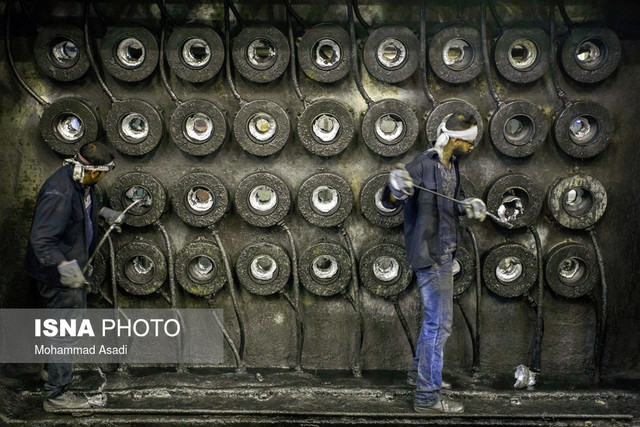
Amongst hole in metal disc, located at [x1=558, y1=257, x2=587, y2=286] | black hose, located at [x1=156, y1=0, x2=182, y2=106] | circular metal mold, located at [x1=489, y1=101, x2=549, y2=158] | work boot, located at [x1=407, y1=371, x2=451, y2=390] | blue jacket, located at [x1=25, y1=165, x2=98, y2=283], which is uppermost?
black hose, located at [x1=156, y1=0, x2=182, y2=106]

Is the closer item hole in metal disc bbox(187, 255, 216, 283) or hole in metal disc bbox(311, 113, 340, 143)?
hole in metal disc bbox(311, 113, 340, 143)

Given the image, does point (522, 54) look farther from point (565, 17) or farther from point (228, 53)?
point (228, 53)

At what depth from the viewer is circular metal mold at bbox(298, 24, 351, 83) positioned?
3.67 m

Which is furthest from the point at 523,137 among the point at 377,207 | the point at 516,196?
the point at 377,207

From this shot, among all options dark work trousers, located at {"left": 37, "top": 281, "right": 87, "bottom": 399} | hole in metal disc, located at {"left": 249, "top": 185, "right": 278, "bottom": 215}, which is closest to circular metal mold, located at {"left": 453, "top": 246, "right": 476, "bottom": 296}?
hole in metal disc, located at {"left": 249, "top": 185, "right": 278, "bottom": 215}

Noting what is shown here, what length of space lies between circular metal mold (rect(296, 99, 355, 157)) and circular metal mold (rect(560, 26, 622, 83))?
1.54 meters

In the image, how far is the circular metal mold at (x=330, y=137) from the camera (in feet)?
12.1

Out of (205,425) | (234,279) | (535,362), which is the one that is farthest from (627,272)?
(205,425)

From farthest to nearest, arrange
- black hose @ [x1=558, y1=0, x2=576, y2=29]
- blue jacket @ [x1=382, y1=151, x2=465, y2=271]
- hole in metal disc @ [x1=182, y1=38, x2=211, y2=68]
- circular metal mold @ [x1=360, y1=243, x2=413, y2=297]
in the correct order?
circular metal mold @ [x1=360, y1=243, x2=413, y2=297]
hole in metal disc @ [x1=182, y1=38, x2=211, y2=68]
black hose @ [x1=558, y1=0, x2=576, y2=29]
blue jacket @ [x1=382, y1=151, x2=465, y2=271]

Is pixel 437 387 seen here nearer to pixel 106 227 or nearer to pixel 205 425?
pixel 205 425

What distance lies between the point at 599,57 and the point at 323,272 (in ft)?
7.96

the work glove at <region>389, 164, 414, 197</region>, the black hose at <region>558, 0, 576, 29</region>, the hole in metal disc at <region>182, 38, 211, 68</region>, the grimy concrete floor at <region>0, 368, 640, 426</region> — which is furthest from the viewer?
the hole in metal disc at <region>182, 38, 211, 68</region>

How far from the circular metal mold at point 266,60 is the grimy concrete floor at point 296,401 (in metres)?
2.11

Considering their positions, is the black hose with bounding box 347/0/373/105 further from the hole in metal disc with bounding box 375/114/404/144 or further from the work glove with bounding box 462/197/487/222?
the work glove with bounding box 462/197/487/222
